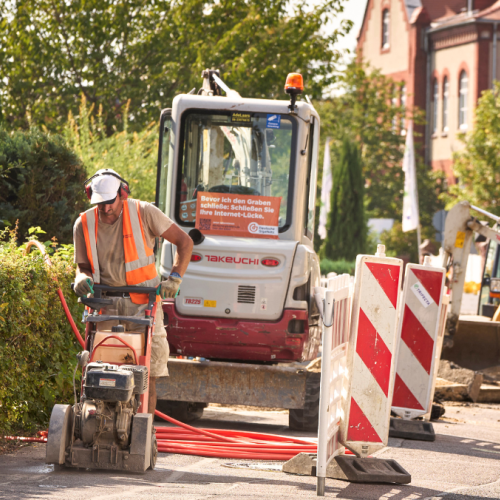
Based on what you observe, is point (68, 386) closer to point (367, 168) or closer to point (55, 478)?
point (55, 478)

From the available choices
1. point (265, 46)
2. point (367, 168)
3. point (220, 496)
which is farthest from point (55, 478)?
point (367, 168)

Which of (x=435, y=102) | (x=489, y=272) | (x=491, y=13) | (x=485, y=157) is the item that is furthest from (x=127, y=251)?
(x=435, y=102)

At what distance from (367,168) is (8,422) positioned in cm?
4247

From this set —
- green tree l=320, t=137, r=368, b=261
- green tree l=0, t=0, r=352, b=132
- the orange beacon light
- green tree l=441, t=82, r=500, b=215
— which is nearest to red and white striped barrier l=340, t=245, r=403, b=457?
the orange beacon light

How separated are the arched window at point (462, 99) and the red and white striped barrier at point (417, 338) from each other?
148 feet

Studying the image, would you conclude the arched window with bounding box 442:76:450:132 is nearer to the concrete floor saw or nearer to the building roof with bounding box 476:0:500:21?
the building roof with bounding box 476:0:500:21

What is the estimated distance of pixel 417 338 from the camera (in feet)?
29.5

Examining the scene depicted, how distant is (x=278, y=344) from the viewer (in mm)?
9047

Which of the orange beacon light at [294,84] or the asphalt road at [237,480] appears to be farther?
the orange beacon light at [294,84]

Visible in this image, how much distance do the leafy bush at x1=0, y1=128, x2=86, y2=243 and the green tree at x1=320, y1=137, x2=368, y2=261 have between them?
2712cm

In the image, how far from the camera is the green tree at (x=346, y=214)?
3825 centimetres

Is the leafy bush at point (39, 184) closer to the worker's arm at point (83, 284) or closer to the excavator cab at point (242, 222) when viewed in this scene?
the excavator cab at point (242, 222)

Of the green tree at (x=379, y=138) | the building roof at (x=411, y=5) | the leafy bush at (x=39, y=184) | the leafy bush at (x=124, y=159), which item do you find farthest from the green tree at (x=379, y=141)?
the leafy bush at (x=39, y=184)

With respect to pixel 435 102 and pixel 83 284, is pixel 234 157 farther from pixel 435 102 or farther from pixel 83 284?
pixel 435 102
